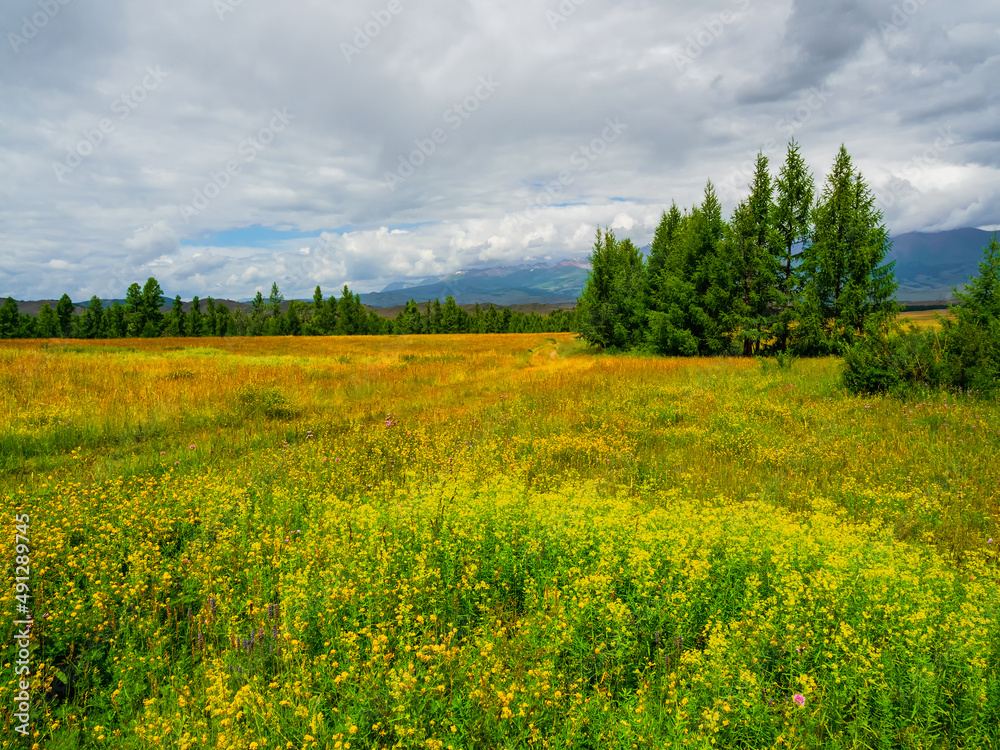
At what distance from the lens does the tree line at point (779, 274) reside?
22.5m

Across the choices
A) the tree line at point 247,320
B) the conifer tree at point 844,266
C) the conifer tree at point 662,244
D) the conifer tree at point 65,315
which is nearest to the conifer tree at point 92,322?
the tree line at point 247,320

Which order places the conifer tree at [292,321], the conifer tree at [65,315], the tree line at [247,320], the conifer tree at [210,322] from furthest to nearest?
the conifer tree at [292,321] → the conifer tree at [210,322] → the conifer tree at [65,315] → the tree line at [247,320]

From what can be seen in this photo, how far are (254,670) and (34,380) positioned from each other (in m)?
13.1

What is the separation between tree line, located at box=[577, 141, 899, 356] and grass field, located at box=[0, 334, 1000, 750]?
18.1 m

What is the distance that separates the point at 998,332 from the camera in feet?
35.3

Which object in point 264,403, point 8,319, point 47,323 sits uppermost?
point 8,319

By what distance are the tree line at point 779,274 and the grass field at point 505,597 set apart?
18.1 meters

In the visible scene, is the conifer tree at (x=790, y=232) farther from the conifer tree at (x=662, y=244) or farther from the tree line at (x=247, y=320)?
the tree line at (x=247, y=320)

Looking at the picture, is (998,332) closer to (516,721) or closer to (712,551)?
(712,551)

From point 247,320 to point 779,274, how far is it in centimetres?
10165

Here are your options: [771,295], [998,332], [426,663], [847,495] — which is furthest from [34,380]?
[771,295]

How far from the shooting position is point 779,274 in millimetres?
24594

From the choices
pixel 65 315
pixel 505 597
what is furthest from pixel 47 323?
pixel 505 597

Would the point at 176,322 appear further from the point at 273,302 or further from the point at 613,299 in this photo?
the point at 613,299
